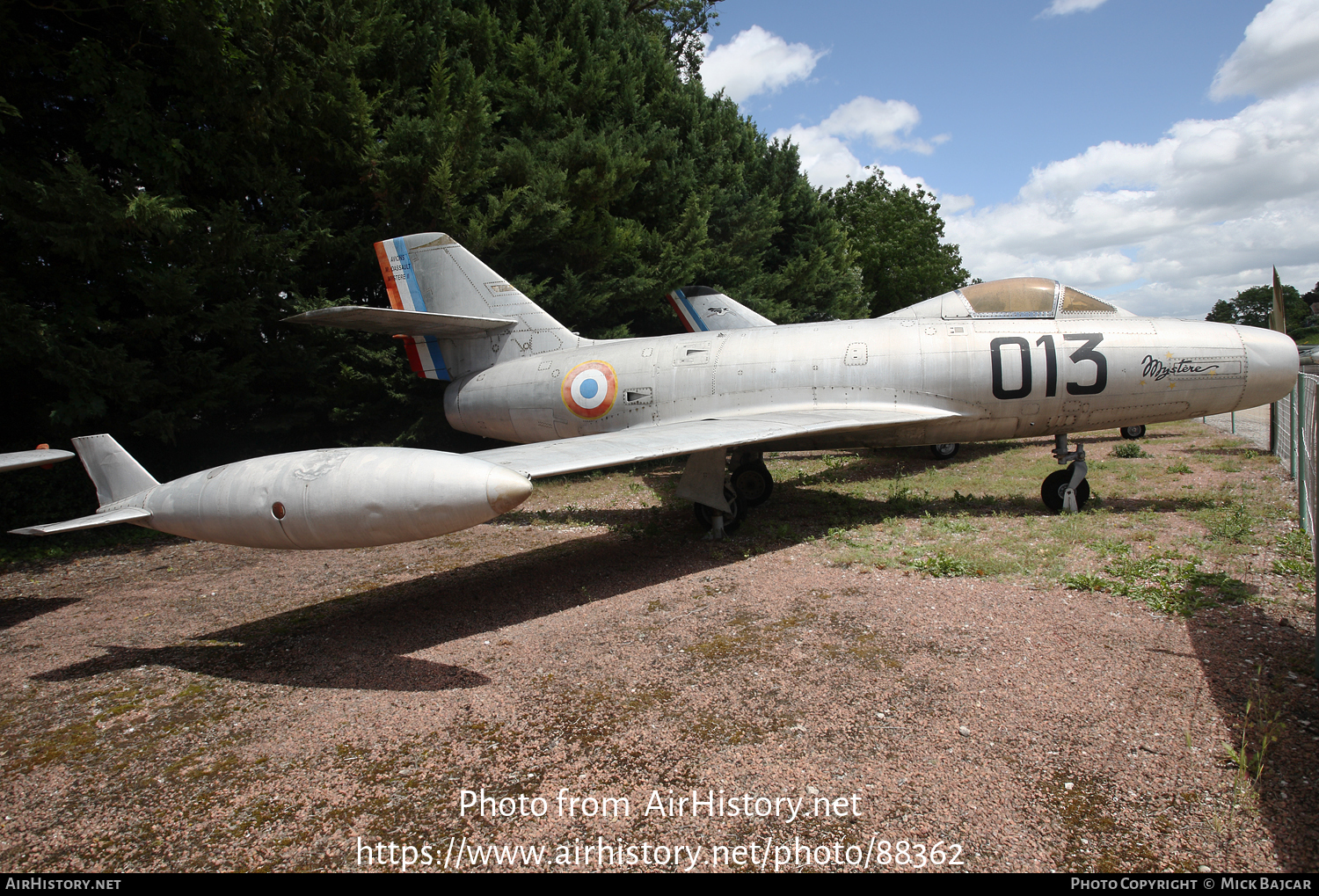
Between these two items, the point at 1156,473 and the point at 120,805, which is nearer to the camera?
the point at 120,805

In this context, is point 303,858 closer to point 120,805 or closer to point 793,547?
point 120,805

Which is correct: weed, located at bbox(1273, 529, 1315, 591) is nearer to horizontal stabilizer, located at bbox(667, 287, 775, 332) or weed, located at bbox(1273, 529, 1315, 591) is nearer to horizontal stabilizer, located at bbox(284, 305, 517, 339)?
horizontal stabilizer, located at bbox(284, 305, 517, 339)

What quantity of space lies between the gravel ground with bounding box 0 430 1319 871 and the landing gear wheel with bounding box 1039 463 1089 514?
2569mm

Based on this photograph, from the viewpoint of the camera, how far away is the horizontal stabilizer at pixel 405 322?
780 centimetres

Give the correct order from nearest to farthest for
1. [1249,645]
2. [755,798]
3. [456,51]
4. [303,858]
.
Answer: [303,858]
[755,798]
[1249,645]
[456,51]

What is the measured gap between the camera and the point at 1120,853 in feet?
7.82

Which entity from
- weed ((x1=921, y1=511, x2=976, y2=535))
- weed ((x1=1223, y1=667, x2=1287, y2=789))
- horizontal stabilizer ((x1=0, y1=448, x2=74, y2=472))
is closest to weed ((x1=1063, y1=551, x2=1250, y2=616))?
weed ((x1=1223, y1=667, x2=1287, y2=789))

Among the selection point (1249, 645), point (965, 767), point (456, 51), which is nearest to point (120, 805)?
point (965, 767)

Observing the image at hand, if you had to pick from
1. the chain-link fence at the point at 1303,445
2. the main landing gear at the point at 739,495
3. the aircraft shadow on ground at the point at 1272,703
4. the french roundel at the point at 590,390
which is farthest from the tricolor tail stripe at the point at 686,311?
the aircraft shadow on ground at the point at 1272,703

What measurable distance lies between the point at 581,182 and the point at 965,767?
40.0 ft

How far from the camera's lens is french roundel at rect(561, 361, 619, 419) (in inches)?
328

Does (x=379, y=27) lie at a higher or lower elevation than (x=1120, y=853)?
higher

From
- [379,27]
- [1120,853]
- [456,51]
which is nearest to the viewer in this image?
[1120,853]

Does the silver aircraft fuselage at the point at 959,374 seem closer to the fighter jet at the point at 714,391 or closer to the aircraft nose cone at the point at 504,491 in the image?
the fighter jet at the point at 714,391
